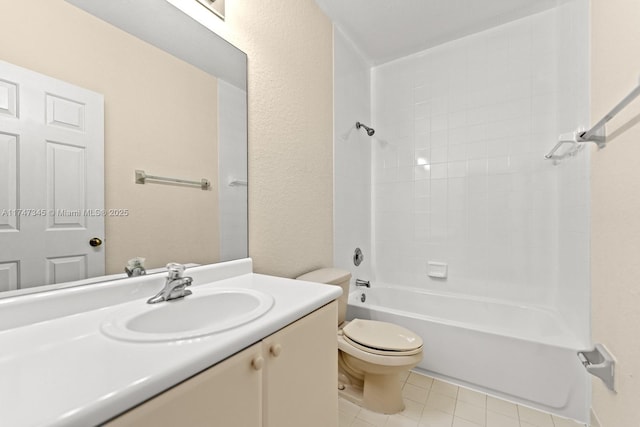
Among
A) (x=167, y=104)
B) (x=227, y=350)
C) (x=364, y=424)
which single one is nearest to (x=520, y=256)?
(x=364, y=424)

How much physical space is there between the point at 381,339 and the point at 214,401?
1.08 metres

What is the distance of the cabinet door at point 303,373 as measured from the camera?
0.68 meters

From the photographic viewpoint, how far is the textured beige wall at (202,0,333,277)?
1.36 metres

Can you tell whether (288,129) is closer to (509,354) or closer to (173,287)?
(173,287)

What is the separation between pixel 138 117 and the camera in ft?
3.03

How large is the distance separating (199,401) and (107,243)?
0.61m

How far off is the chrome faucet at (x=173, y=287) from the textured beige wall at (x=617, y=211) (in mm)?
1533

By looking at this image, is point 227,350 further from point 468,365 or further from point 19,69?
point 468,365

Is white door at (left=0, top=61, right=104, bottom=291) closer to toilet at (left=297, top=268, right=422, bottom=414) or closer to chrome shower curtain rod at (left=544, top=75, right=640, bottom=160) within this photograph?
toilet at (left=297, top=268, right=422, bottom=414)

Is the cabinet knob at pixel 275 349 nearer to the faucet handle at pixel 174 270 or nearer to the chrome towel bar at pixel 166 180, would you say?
the faucet handle at pixel 174 270

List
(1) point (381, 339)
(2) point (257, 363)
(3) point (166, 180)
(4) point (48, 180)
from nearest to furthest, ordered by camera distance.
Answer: (2) point (257, 363)
(4) point (48, 180)
(3) point (166, 180)
(1) point (381, 339)

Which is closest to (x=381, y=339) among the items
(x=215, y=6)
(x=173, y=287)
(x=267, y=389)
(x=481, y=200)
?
(x=267, y=389)

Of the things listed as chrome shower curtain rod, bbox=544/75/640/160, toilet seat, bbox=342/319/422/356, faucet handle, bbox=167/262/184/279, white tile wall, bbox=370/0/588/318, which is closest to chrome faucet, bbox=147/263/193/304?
faucet handle, bbox=167/262/184/279

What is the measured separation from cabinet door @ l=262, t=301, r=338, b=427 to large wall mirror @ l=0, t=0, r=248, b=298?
0.56 metres
